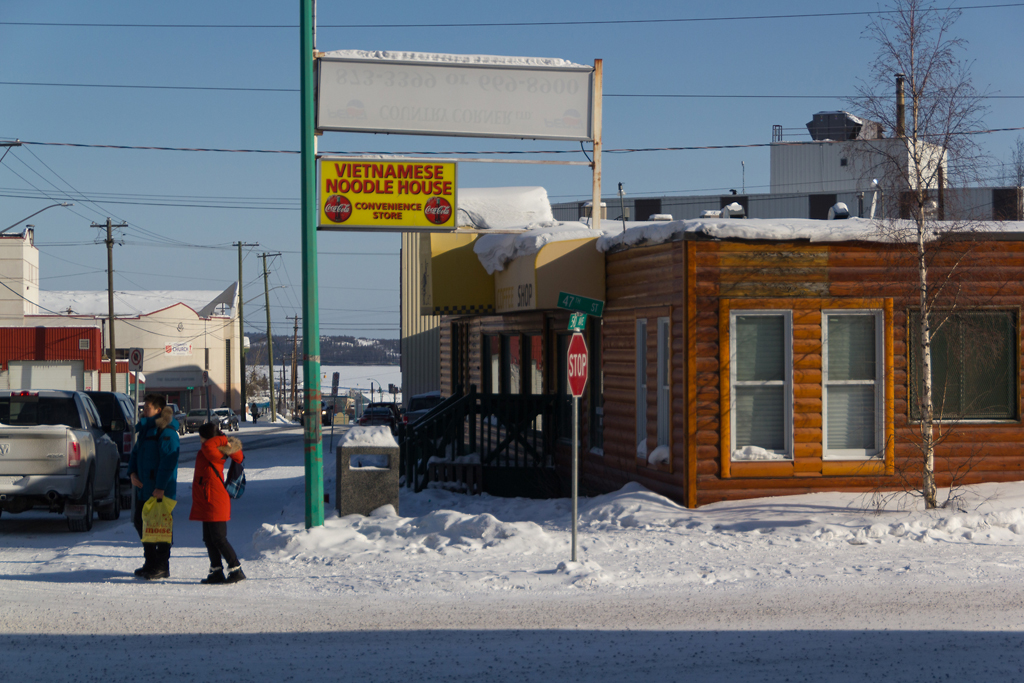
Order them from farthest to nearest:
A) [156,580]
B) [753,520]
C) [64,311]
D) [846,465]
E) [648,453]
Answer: [64,311], [648,453], [846,465], [753,520], [156,580]

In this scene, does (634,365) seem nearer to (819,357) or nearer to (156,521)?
(819,357)

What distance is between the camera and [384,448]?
12602mm

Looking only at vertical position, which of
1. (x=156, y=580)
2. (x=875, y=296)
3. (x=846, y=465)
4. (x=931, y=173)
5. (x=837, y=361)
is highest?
(x=931, y=173)

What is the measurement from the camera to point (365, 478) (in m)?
12.6

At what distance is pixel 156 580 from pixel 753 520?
6349 millimetres

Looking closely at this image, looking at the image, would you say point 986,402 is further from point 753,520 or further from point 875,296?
point 753,520

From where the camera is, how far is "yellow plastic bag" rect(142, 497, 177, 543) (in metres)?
9.49

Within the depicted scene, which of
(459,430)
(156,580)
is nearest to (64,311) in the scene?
(459,430)

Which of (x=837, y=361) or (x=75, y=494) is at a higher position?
(x=837, y=361)

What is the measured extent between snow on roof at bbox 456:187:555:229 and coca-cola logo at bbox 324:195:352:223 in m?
5.19

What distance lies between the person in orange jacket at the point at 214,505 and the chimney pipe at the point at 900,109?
26.4 feet

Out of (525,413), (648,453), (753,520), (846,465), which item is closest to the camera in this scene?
(753,520)

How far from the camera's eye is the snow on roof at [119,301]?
87.7 meters

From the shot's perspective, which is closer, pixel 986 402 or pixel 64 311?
pixel 986 402
